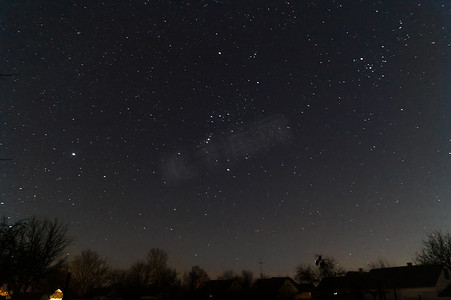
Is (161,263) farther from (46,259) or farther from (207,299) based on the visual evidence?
(46,259)

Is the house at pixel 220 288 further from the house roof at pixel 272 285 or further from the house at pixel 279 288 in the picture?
the house at pixel 279 288

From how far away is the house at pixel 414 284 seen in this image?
44.7 m

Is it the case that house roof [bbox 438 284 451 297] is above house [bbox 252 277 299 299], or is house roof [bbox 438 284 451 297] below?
below

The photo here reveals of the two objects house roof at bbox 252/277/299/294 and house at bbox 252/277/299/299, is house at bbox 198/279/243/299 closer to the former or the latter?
house roof at bbox 252/277/299/294

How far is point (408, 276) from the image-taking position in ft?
160

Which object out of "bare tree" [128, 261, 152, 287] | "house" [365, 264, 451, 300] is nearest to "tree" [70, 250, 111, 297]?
"bare tree" [128, 261, 152, 287]

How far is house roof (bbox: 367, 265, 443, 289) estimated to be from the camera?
4572 centimetres

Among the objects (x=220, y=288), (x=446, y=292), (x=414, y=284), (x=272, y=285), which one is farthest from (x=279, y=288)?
(x=446, y=292)

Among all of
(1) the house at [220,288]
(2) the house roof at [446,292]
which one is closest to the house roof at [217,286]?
(1) the house at [220,288]

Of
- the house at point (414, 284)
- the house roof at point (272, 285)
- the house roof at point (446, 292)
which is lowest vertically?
the house roof at point (446, 292)

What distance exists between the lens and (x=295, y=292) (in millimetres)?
70188

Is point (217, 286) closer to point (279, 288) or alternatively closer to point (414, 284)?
point (279, 288)

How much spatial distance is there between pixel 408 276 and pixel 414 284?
2102 mm

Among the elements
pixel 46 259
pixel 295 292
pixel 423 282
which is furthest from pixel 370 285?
pixel 46 259
